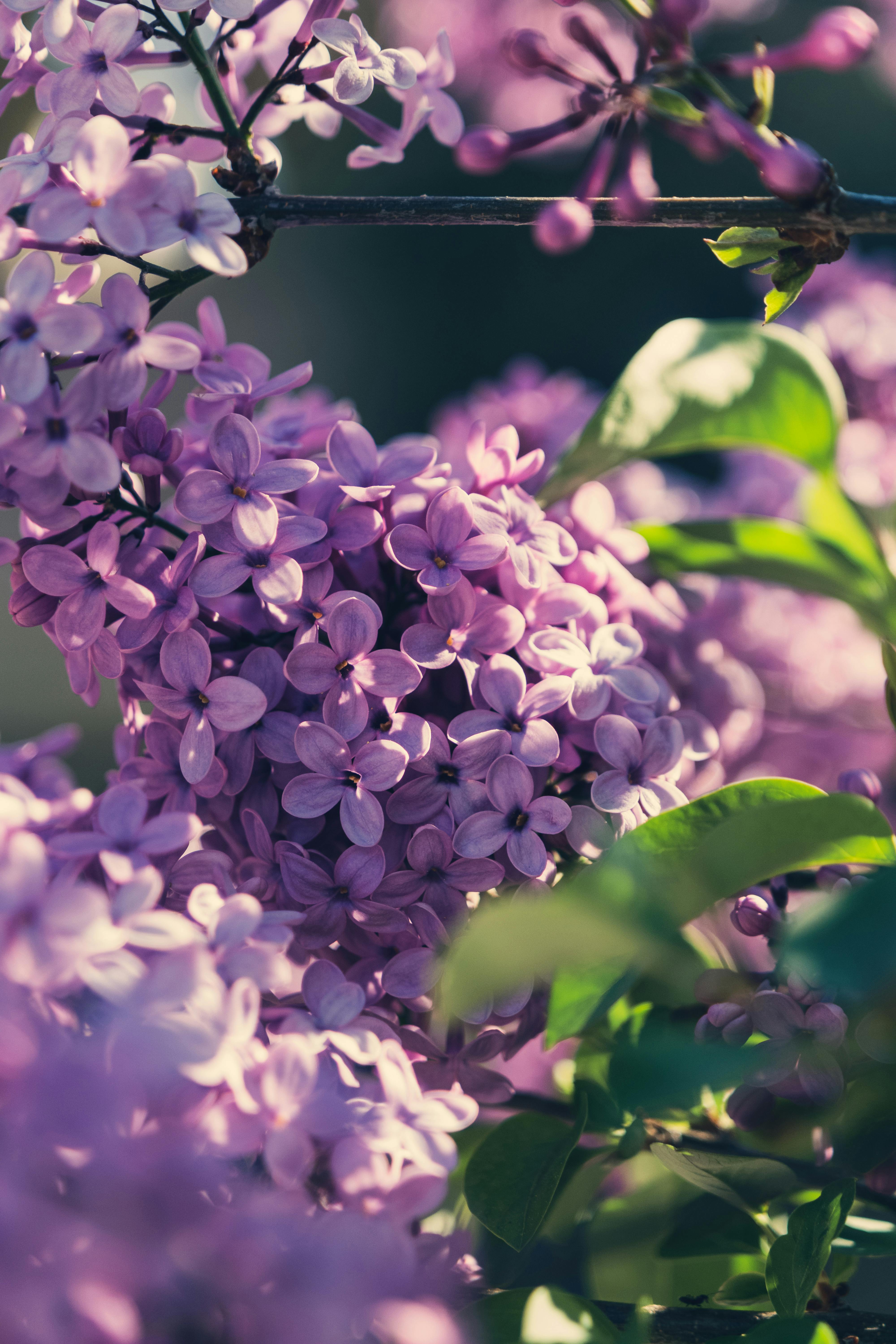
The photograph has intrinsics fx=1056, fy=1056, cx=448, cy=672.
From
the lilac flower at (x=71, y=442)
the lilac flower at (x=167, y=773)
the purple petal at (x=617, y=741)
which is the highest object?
the lilac flower at (x=71, y=442)

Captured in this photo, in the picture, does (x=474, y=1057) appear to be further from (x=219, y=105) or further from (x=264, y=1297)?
(x=219, y=105)

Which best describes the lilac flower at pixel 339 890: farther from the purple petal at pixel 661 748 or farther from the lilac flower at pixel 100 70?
the lilac flower at pixel 100 70

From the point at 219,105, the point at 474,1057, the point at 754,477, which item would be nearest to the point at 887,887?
the point at 474,1057

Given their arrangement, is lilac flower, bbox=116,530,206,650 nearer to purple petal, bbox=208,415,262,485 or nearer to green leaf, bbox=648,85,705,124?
purple petal, bbox=208,415,262,485

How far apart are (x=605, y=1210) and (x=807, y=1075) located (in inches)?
4.3

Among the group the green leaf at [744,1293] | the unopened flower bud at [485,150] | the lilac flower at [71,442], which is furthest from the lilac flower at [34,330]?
the green leaf at [744,1293]

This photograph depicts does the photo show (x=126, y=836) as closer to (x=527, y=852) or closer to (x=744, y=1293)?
(x=527, y=852)

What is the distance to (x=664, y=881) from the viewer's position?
0.25 metres

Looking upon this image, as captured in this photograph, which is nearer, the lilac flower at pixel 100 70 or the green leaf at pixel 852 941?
the green leaf at pixel 852 941

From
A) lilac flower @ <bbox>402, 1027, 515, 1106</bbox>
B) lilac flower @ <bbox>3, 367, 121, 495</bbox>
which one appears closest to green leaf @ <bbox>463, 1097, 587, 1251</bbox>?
lilac flower @ <bbox>402, 1027, 515, 1106</bbox>

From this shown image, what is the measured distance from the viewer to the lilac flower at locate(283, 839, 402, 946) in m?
0.30

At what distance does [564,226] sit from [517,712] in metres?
0.13

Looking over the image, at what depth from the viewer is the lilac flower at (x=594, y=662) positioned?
32 cm

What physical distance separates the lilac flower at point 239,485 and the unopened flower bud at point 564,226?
3.7 inches
